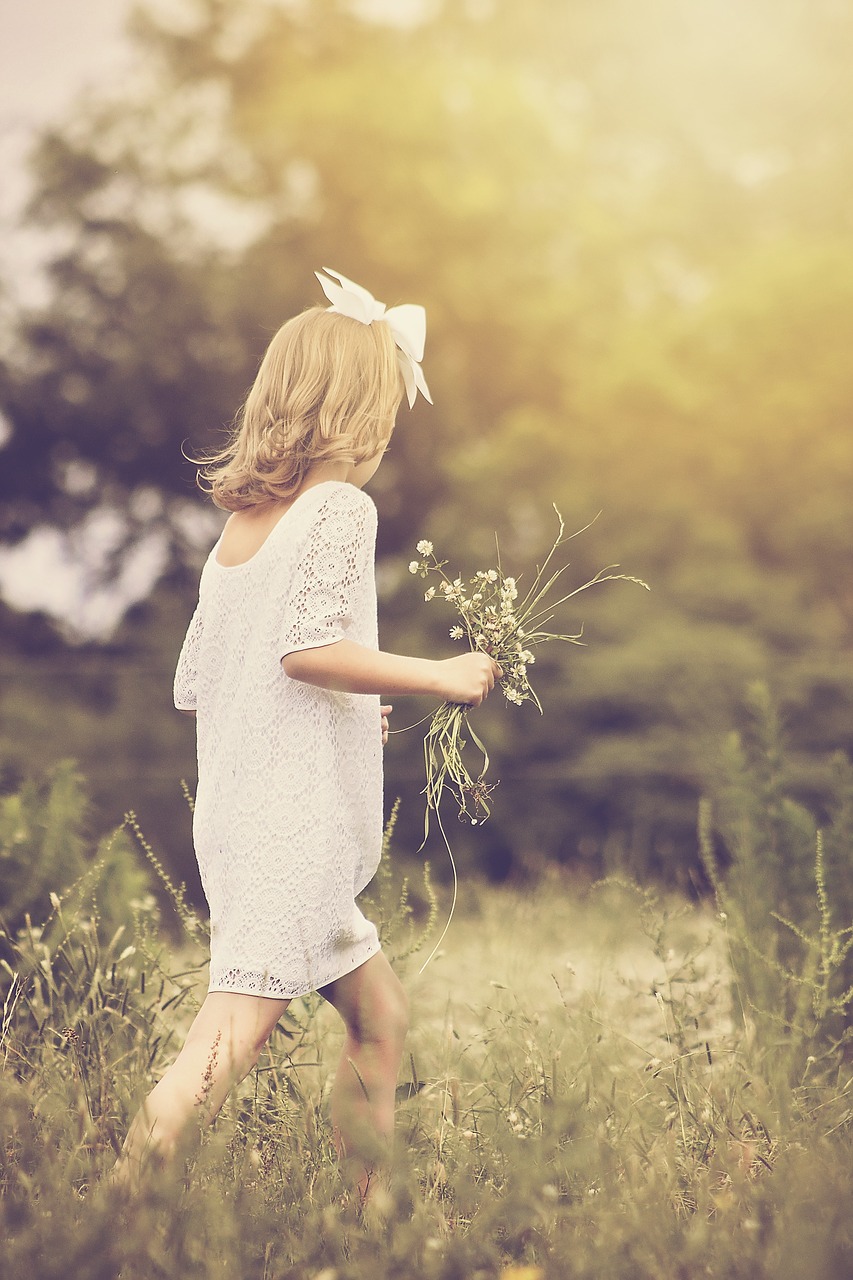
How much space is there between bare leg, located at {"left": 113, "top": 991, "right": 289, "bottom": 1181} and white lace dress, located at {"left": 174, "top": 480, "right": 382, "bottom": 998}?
38 mm

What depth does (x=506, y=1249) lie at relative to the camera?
2121 millimetres

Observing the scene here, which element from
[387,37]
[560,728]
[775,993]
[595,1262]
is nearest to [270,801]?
[595,1262]

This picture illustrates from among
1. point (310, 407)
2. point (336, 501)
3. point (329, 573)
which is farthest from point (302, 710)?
point (310, 407)

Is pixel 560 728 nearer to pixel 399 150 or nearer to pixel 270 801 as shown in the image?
pixel 399 150

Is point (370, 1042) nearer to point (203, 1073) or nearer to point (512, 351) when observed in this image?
point (203, 1073)

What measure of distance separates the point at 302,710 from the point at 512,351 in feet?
38.3

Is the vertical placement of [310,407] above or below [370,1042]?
above

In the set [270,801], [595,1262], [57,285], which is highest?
[57,285]

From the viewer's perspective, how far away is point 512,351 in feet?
44.2

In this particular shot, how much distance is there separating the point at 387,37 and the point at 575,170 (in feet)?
9.21

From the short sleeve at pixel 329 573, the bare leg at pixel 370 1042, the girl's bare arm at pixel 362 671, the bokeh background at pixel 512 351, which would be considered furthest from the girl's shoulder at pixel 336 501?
the bokeh background at pixel 512 351

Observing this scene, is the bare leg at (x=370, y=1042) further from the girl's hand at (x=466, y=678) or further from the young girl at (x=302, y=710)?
the girl's hand at (x=466, y=678)

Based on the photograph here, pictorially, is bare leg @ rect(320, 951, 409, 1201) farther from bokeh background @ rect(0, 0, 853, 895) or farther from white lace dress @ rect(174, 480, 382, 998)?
bokeh background @ rect(0, 0, 853, 895)

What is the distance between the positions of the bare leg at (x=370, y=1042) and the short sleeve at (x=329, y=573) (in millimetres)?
629
